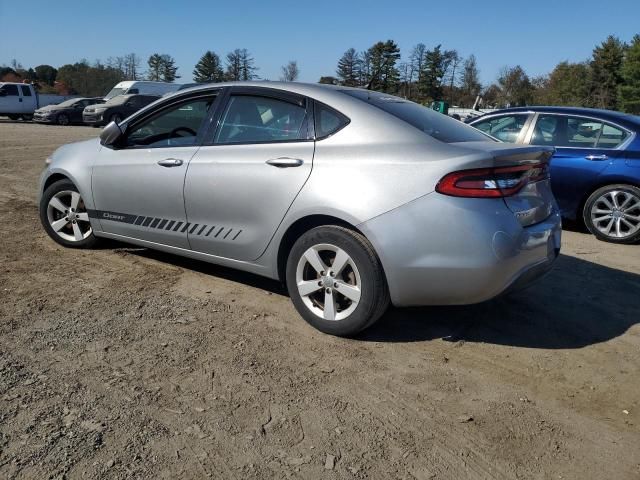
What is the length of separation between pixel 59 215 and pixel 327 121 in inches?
119

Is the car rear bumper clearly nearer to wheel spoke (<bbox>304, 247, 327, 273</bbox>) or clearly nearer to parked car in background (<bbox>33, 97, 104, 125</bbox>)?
wheel spoke (<bbox>304, 247, 327, 273</bbox>)

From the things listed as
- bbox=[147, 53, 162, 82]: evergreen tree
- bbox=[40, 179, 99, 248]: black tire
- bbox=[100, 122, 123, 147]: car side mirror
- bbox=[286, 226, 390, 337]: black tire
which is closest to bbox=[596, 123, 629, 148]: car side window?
bbox=[286, 226, 390, 337]: black tire

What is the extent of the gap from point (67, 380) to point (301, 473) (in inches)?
55.2

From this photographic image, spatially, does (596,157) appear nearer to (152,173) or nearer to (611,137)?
(611,137)

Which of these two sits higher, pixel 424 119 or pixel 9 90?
pixel 424 119

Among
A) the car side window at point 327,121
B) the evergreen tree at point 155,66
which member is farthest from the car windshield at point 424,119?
the evergreen tree at point 155,66

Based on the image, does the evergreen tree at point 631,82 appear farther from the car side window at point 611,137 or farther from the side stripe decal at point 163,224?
the side stripe decal at point 163,224

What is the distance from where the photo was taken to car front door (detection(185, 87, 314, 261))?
3.74 metres

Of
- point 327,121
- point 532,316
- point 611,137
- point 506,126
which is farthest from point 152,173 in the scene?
point 611,137

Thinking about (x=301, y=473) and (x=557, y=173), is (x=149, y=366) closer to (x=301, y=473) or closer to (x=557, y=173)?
(x=301, y=473)

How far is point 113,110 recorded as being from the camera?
2641cm

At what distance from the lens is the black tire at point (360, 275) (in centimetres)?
338

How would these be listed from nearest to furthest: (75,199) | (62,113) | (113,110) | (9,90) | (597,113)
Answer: (75,199), (597,113), (113,110), (62,113), (9,90)

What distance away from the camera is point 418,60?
71.6 metres
